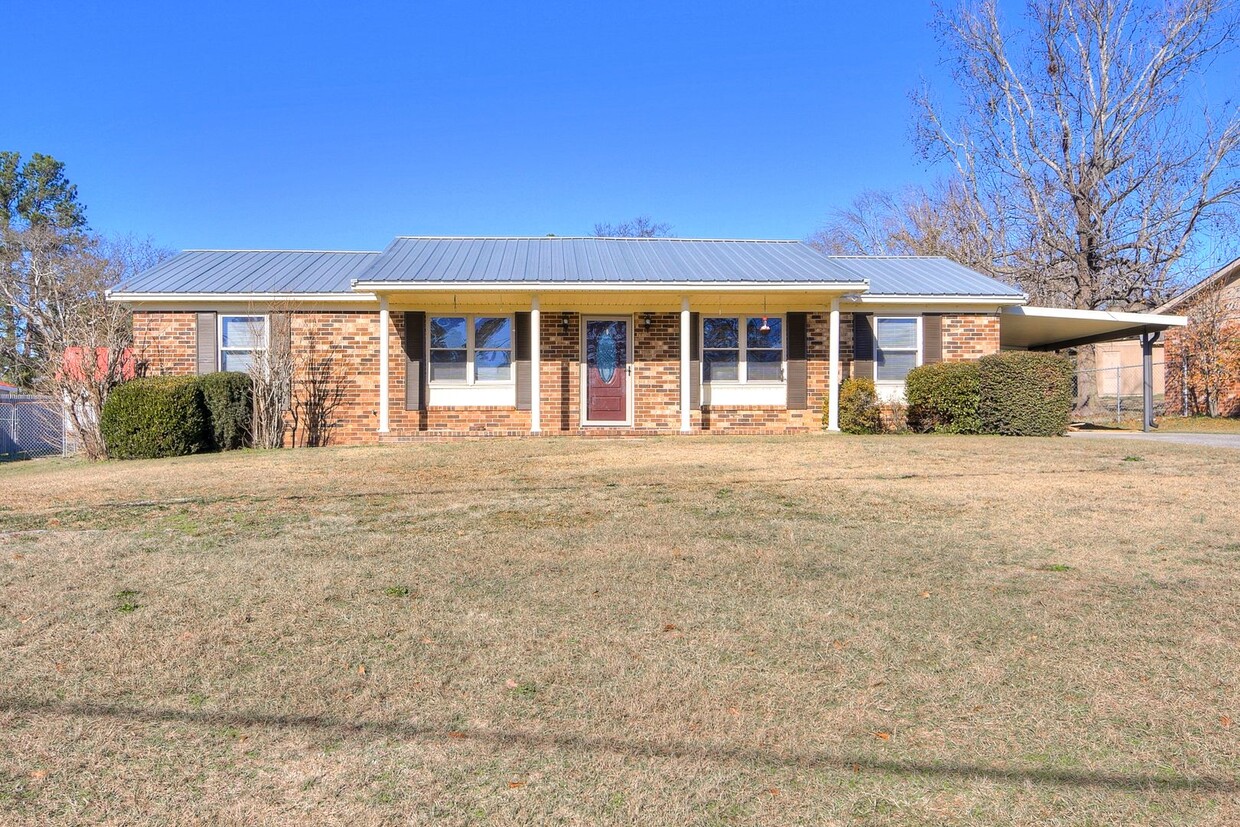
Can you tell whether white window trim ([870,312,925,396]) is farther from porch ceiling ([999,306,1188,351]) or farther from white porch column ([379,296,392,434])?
white porch column ([379,296,392,434])

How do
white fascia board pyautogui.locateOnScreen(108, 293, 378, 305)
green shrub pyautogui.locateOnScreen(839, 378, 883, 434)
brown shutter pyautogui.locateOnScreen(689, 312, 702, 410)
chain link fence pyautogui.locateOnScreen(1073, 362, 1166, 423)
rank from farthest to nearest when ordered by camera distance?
chain link fence pyautogui.locateOnScreen(1073, 362, 1166, 423) → brown shutter pyautogui.locateOnScreen(689, 312, 702, 410) → green shrub pyautogui.locateOnScreen(839, 378, 883, 434) → white fascia board pyautogui.locateOnScreen(108, 293, 378, 305)

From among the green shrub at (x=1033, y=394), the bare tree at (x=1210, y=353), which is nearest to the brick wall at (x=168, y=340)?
the green shrub at (x=1033, y=394)

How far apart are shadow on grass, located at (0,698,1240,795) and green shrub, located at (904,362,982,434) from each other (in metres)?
10.9

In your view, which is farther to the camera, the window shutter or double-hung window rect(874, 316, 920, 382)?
double-hung window rect(874, 316, 920, 382)

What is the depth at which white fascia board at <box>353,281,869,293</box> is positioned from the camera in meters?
12.2

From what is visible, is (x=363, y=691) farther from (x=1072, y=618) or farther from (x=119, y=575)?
(x=1072, y=618)

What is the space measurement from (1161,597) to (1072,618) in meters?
0.67

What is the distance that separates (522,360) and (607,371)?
5.28ft

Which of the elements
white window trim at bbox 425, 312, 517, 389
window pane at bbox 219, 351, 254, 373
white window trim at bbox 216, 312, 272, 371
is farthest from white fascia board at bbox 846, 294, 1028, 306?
window pane at bbox 219, 351, 254, 373

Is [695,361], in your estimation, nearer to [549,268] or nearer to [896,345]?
[549,268]

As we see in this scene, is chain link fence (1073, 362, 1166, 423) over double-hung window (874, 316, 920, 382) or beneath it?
beneath

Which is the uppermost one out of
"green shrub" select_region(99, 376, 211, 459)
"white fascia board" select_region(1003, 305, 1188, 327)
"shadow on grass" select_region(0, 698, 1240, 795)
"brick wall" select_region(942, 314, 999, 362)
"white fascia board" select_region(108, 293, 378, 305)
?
"white fascia board" select_region(108, 293, 378, 305)

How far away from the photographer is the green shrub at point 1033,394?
1149cm

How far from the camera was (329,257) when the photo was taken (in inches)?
624
